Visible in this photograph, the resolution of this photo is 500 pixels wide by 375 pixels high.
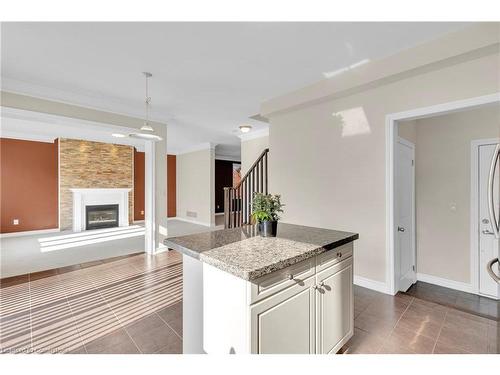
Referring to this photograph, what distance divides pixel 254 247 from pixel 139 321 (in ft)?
5.13

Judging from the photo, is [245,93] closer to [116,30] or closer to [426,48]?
[116,30]

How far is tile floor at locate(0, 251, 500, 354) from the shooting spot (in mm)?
1939

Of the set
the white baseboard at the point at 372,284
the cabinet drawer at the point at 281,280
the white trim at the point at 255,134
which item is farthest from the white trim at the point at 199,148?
the cabinet drawer at the point at 281,280

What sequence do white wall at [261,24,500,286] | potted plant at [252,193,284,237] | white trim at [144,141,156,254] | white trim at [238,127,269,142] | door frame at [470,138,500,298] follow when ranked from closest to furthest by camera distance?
potted plant at [252,193,284,237], white wall at [261,24,500,286], door frame at [470,138,500,298], white trim at [144,141,156,254], white trim at [238,127,269,142]

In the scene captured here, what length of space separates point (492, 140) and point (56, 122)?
5.92m

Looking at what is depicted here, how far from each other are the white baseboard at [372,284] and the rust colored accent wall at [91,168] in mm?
7307

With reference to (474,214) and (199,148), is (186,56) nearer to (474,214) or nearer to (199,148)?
(474,214)

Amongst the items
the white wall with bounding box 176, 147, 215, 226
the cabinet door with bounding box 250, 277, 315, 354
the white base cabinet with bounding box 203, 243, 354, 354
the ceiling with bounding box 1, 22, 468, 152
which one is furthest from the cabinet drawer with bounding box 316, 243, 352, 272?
the white wall with bounding box 176, 147, 215, 226

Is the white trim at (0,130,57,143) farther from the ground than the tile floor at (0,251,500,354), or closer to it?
farther from the ground

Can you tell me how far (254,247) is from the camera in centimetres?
162

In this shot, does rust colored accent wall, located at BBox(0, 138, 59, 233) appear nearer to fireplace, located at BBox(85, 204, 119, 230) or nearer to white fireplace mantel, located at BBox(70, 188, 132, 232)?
white fireplace mantel, located at BBox(70, 188, 132, 232)

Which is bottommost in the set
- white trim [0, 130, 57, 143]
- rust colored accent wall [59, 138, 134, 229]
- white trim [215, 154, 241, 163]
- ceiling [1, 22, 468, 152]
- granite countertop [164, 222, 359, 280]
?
granite countertop [164, 222, 359, 280]

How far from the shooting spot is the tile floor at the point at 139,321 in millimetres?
1939

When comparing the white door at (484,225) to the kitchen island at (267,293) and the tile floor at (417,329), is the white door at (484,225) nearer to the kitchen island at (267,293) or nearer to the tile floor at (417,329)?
the tile floor at (417,329)
